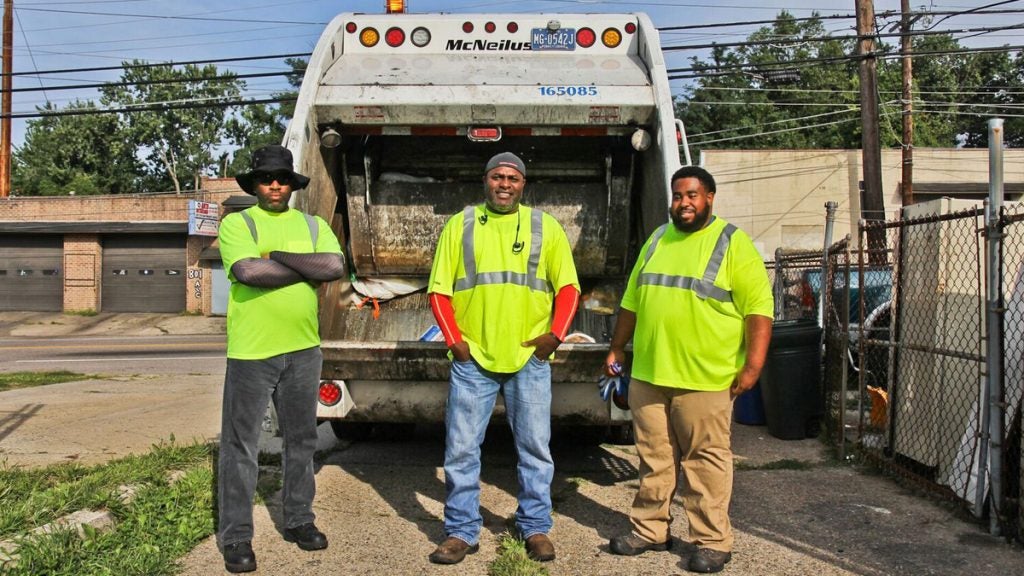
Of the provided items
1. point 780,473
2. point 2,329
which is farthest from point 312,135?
point 2,329

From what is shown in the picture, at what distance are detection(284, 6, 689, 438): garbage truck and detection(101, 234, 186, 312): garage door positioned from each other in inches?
894

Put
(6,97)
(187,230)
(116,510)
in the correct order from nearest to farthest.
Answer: (116,510), (187,230), (6,97)

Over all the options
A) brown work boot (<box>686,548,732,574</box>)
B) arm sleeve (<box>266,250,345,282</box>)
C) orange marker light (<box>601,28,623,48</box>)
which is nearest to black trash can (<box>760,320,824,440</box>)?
orange marker light (<box>601,28,623,48</box>)

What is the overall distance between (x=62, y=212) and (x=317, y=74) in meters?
27.0

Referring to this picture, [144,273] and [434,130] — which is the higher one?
[434,130]

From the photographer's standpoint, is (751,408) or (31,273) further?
(31,273)

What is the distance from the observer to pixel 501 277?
394 centimetres

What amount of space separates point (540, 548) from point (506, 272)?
1.18 m

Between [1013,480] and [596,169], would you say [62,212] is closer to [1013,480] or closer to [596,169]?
[596,169]

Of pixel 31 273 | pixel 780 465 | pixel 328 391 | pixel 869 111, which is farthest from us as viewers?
pixel 31 273

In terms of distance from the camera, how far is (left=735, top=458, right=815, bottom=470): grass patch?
578 cm

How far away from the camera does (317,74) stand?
5.12 m

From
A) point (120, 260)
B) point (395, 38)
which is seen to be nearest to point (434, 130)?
point (395, 38)

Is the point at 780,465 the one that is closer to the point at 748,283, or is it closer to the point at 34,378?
the point at 748,283
